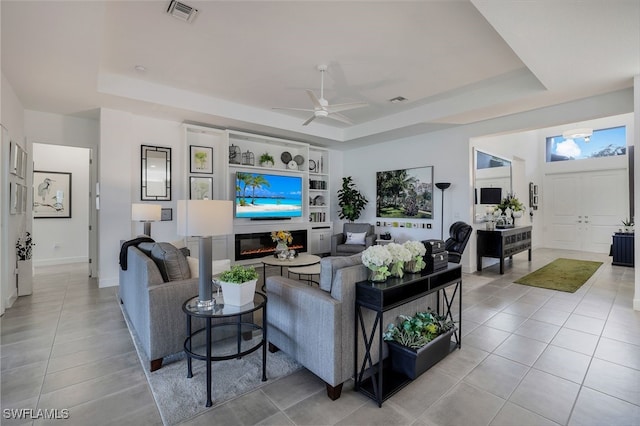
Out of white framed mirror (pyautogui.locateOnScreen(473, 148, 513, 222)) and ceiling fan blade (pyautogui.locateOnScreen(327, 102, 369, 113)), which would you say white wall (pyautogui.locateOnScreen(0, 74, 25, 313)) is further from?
white framed mirror (pyautogui.locateOnScreen(473, 148, 513, 222))

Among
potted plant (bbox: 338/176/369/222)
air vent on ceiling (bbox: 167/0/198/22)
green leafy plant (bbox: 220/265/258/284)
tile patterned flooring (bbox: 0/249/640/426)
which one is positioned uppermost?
air vent on ceiling (bbox: 167/0/198/22)

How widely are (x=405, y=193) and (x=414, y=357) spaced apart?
190 inches

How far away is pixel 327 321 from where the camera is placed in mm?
1961

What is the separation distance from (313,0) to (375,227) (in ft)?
17.4

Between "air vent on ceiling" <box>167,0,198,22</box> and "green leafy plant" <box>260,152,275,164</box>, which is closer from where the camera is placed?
"air vent on ceiling" <box>167,0,198,22</box>

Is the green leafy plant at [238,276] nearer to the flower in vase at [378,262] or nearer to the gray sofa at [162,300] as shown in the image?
the gray sofa at [162,300]

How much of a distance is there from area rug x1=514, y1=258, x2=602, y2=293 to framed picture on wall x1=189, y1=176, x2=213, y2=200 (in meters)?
5.69

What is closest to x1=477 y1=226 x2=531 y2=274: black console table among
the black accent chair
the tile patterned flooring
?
the black accent chair

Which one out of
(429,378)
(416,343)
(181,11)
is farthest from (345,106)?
(429,378)

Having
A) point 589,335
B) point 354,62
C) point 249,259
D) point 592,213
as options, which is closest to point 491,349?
point 589,335

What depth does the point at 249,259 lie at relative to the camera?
602 centimetres

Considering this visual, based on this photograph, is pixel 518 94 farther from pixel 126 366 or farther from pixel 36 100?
pixel 36 100

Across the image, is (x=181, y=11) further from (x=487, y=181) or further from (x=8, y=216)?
(x=487, y=181)

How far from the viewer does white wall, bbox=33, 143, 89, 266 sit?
642 cm
